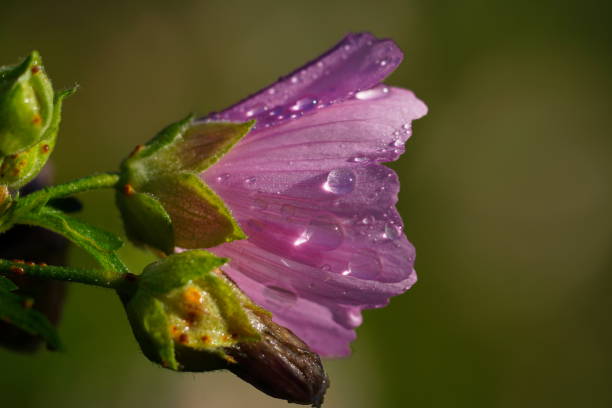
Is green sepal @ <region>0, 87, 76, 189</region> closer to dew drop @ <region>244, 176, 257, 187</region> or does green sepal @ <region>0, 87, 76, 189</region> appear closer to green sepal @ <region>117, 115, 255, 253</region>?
green sepal @ <region>117, 115, 255, 253</region>

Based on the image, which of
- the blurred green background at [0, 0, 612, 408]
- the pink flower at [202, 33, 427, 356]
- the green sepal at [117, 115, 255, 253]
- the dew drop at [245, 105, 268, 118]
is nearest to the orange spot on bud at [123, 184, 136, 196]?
the green sepal at [117, 115, 255, 253]

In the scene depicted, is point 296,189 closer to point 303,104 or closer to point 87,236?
point 303,104

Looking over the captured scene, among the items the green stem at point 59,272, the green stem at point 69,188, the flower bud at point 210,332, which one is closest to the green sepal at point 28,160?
the green stem at point 69,188

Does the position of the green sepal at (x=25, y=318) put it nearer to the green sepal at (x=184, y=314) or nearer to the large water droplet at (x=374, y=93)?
the green sepal at (x=184, y=314)

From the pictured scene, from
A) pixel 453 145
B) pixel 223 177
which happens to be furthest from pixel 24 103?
pixel 453 145

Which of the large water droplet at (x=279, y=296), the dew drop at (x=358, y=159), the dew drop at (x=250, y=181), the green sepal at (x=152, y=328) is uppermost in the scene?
the dew drop at (x=358, y=159)

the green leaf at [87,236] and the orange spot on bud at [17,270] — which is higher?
the green leaf at [87,236]

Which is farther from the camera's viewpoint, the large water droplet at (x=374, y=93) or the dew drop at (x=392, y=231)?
the large water droplet at (x=374, y=93)
